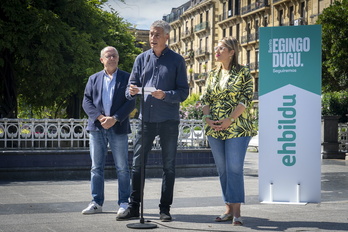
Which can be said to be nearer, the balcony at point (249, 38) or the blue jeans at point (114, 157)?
the blue jeans at point (114, 157)

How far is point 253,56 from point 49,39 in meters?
50.2

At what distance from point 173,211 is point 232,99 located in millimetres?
1680

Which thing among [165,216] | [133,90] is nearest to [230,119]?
[133,90]

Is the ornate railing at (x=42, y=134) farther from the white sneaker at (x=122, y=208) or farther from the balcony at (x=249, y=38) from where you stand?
the balcony at (x=249, y=38)

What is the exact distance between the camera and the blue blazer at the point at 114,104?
696 centimetres

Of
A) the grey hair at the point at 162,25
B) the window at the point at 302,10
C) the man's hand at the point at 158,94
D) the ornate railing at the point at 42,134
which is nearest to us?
the man's hand at the point at 158,94

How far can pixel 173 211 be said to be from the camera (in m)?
7.30

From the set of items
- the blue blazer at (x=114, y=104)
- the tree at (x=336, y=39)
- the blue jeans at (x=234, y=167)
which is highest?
the tree at (x=336, y=39)

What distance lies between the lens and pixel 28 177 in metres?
12.1

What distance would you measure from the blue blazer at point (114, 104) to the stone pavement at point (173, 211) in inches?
38.8

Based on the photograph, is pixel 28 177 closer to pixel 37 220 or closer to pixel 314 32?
pixel 37 220

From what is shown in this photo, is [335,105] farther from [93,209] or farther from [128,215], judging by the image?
[128,215]

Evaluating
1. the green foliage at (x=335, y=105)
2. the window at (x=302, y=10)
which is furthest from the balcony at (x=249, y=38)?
the green foliage at (x=335, y=105)

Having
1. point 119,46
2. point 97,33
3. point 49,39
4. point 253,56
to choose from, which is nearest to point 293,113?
point 49,39
